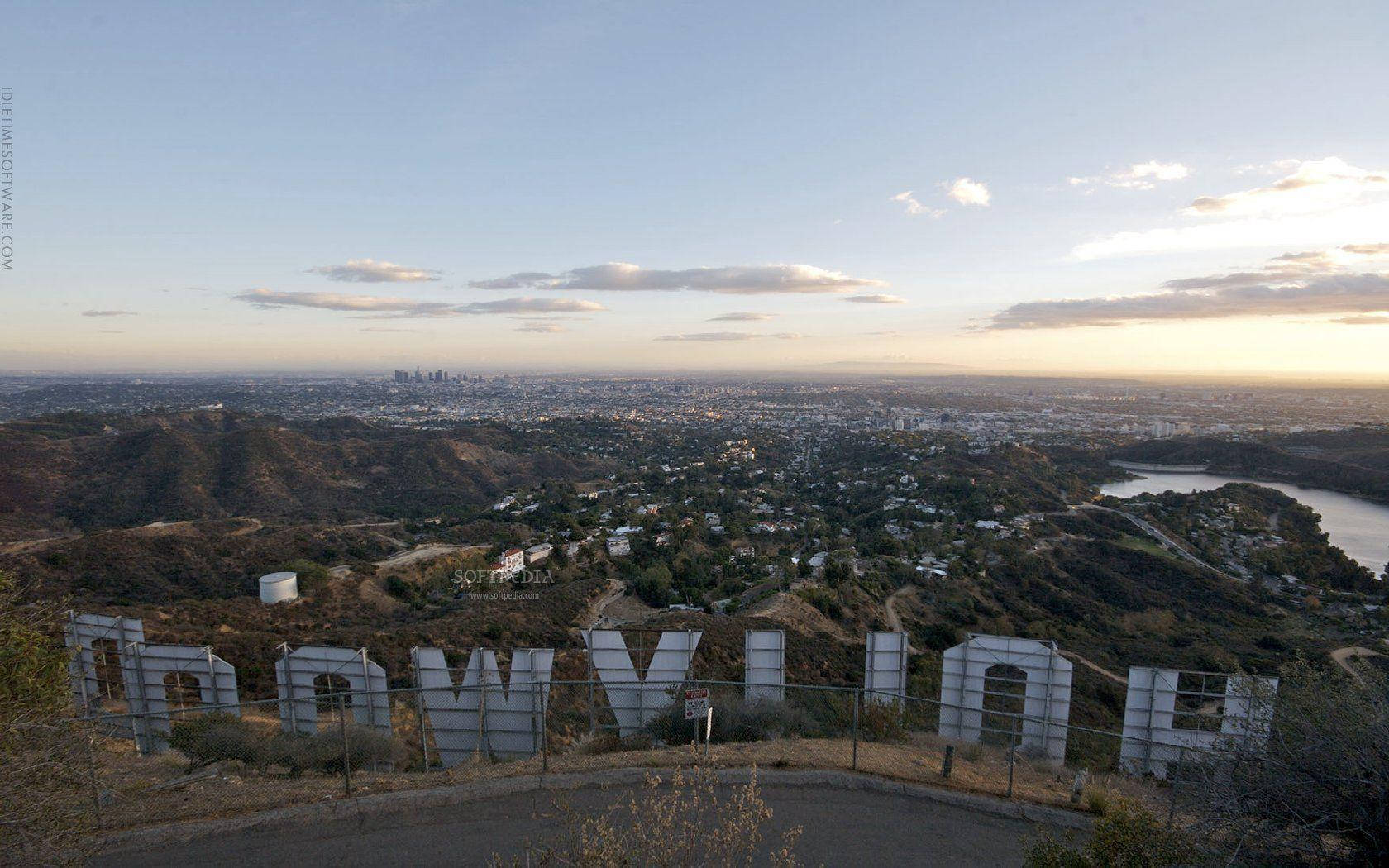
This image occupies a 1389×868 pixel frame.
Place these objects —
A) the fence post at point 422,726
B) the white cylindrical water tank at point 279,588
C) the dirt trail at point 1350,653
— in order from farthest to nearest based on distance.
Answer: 1. the white cylindrical water tank at point 279,588
2. the dirt trail at point 1350,653
3. the fence post at point 422,726

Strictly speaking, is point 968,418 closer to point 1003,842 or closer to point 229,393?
point 1003,842

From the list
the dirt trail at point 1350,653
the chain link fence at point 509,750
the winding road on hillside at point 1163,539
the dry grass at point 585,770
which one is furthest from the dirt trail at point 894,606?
the winding road on hillside at point 1163,539

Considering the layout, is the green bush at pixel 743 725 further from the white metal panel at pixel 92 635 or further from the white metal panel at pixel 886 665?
the white metal panel at pixel 92 635

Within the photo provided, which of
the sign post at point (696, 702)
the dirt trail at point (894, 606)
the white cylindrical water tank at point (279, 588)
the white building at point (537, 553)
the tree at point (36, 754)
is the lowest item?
the white building at point (537, 553)

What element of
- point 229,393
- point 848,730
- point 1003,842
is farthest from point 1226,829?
point 229,393

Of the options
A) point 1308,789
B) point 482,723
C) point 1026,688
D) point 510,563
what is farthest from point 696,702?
point 510,563

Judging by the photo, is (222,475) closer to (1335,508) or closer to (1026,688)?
(1026,688)
